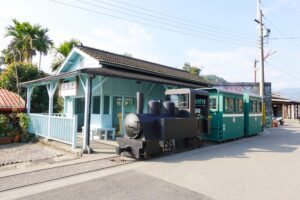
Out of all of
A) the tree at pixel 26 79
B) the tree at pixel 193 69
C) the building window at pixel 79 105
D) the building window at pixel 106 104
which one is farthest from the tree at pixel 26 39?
the tree at pixel 193 69

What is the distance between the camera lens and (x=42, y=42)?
2159 centimetres

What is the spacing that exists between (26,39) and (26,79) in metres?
5.71

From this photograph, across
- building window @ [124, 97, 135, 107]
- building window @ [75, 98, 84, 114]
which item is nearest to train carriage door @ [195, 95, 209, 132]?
building window @ [124, 97, 135, 107]

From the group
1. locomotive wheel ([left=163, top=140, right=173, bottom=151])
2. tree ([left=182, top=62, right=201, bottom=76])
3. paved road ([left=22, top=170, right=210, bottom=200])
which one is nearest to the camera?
paved road ([left=22, top=170, right=210, bottom=200])

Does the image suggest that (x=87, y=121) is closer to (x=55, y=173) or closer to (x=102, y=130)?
(x=55, y=173)

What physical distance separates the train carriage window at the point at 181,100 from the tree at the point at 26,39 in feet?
54.5

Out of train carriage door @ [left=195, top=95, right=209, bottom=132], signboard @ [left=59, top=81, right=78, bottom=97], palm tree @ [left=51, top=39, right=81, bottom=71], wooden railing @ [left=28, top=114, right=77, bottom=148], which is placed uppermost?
palm tree @ [left=51, top=39, right=81, bottom=71]

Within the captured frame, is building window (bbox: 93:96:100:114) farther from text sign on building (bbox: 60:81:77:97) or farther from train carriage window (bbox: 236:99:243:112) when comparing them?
train carriage window (bbox: 236:99:243:112)

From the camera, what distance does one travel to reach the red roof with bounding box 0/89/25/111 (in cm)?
1281

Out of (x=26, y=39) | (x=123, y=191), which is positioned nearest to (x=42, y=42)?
(x=26, y=39)

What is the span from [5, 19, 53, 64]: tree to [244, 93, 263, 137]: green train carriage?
1806cm

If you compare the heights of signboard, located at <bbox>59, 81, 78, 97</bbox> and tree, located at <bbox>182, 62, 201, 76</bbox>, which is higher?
tree, located at <bbox>182, 62, 201, 76</bbox>

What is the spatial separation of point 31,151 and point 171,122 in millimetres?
5596

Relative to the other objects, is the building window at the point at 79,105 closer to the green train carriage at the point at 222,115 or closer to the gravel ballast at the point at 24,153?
the gravel ballast at the point at 24,153
